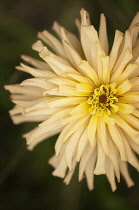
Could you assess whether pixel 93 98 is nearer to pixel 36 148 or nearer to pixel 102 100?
pixel 102 100

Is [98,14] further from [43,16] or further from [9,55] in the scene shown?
[9,55]

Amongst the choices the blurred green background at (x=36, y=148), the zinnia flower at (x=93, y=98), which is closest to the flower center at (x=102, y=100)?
the zinnia flower at (x=93, y=98)

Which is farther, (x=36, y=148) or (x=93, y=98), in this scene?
(x=36, y=148)

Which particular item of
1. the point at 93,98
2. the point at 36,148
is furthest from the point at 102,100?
the point at 36,148

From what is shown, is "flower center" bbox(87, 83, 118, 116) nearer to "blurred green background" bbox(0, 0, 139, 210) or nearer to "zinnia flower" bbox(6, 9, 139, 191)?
"zinnia flower" bbox(6, 9, 139, 191)

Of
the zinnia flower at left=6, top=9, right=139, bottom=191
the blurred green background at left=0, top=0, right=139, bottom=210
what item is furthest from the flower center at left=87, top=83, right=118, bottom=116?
the blurred green background at left=0, top=0, right=139, bottom=210

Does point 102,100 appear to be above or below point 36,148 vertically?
above
